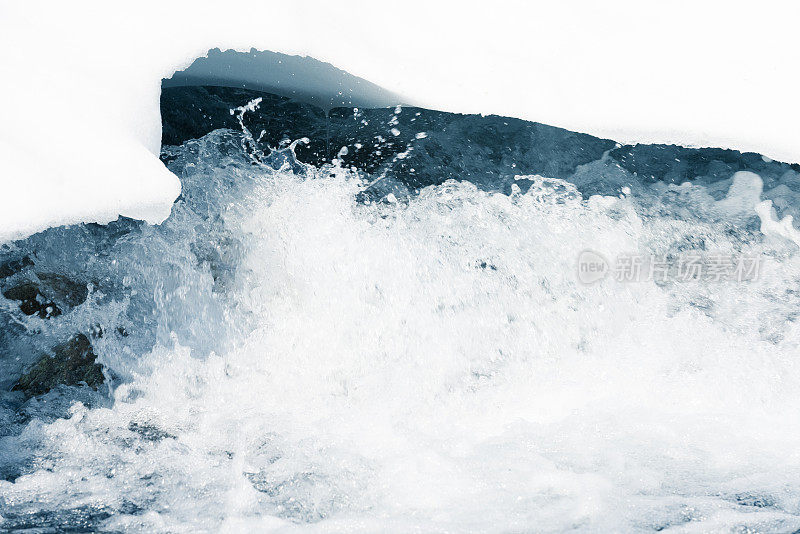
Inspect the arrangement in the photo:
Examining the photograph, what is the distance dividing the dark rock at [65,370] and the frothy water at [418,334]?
0.16 ft

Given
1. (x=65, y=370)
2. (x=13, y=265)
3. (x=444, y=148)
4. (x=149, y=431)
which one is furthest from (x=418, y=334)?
(x=13, y=265)

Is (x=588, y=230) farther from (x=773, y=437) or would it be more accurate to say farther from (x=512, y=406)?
→ (x=773, y=437)

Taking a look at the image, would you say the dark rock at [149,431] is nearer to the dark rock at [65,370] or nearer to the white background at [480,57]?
the dark rock at [65,370]

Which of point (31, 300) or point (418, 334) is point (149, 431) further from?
point (418, 334)

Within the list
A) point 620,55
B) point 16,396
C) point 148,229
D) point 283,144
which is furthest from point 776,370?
point 16,396

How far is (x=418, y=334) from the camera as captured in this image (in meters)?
2.35

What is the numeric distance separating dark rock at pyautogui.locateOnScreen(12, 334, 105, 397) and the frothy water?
0.05 meters

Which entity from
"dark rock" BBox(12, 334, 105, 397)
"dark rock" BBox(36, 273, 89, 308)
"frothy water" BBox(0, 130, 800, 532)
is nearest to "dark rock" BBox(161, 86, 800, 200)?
"frothy water" BBox(0, 130, 800, 532)

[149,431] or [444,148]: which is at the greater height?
[444,148]

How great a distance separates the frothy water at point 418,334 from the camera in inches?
81.0

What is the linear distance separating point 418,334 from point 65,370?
57.9 inches

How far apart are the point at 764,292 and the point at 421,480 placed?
174 cm

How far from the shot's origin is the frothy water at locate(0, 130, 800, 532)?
2.06m

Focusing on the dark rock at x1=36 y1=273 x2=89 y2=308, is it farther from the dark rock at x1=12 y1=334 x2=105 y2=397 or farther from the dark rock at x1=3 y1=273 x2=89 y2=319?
A: the dark rock at x1=12 y1=334 x2=105 y2=397
